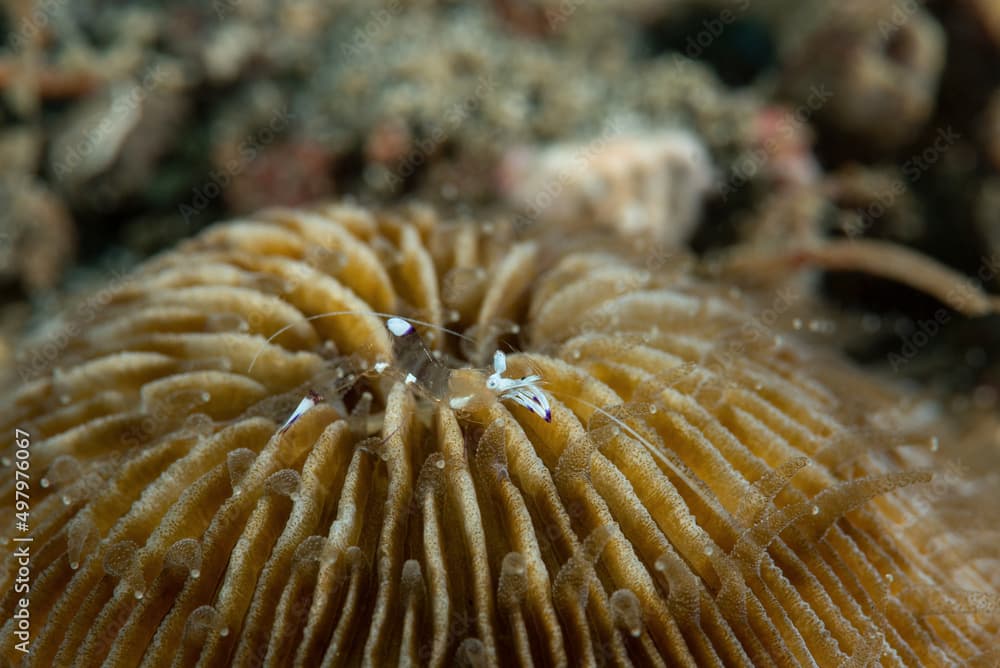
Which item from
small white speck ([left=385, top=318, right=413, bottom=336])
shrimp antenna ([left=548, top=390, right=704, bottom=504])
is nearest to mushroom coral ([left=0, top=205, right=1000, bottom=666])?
shrimp antenna ([left=548, top=390, right=704, bottom=504])

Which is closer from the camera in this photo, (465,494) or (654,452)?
(465,494)

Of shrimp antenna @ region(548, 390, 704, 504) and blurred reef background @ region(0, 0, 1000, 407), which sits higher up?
blurred reef background @ region(0, 0, 1000, 407)

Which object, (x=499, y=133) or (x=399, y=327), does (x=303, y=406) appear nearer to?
(x=399, y=327)

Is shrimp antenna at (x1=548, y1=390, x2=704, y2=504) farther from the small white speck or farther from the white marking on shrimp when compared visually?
the white marking on shrimp

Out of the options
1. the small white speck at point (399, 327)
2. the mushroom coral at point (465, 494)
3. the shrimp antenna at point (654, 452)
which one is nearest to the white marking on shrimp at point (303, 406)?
the mushroom coral at point (465, 494)

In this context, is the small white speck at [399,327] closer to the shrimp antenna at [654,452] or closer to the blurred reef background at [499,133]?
the shrimp antenna at [654,452]

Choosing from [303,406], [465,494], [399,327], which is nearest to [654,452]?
[465,494]
